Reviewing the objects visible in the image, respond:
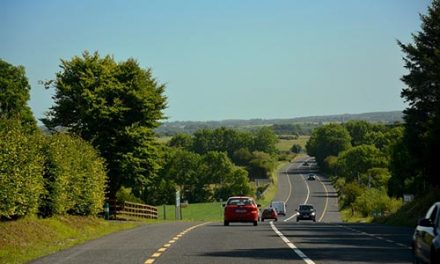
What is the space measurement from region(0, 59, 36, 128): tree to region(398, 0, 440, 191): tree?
44019mm

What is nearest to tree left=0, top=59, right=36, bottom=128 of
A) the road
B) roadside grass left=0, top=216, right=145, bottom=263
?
roadside grass left=0, top=216, right=145, bottom=263

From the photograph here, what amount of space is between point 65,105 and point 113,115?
3295 mm

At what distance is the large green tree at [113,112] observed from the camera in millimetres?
52688

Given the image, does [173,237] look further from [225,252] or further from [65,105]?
[65,105]

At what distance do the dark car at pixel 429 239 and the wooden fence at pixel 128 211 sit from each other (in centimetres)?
3654

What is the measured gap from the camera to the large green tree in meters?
52.7

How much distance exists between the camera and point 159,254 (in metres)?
20.0

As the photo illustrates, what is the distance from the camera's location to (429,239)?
46.3ft

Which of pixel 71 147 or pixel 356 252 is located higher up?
pixel 71 147

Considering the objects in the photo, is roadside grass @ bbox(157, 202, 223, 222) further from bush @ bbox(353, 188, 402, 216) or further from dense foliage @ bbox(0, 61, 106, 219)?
dense foliage @ bbox(0, 61, 106, 219)

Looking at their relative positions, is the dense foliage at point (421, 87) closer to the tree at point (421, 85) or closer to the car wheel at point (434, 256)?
the tree at point (421, 85)

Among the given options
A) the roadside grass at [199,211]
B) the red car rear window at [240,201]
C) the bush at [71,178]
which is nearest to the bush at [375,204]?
the roadside grass at [199,211]

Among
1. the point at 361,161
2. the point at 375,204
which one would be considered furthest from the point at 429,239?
the point at 361,161

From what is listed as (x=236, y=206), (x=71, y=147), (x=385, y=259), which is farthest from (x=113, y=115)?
(x=385, y=259)
